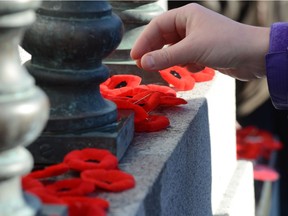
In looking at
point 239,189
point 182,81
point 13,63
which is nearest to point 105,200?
point 13,63

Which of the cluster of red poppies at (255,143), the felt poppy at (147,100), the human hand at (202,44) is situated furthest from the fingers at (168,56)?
the cluster of red poppies at (255,143)

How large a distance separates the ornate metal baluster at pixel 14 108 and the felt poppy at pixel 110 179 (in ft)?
0.71

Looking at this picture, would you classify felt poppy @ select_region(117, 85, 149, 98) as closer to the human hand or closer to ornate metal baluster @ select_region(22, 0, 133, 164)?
the human hand

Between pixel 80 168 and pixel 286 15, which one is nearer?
pixel 80 168

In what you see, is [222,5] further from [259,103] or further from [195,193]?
[195,193]

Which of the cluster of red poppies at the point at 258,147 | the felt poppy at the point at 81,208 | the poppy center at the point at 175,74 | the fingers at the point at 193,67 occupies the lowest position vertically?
the cluster of red poppies at the point at 258,147

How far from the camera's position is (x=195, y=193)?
177cm

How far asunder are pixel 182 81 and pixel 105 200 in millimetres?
782

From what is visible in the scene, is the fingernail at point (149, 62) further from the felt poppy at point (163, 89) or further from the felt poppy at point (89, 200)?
the felt poppy at point (89, 200)

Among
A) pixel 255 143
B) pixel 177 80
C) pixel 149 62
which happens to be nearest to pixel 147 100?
pixel 149 62

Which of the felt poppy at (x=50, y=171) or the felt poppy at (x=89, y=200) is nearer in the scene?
the felt poppy at (x=89, y=200)

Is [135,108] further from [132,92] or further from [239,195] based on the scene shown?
[239,195]

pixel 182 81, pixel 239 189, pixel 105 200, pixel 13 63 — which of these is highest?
pixel 13 63

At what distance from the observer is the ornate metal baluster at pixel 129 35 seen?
6.57 feet
